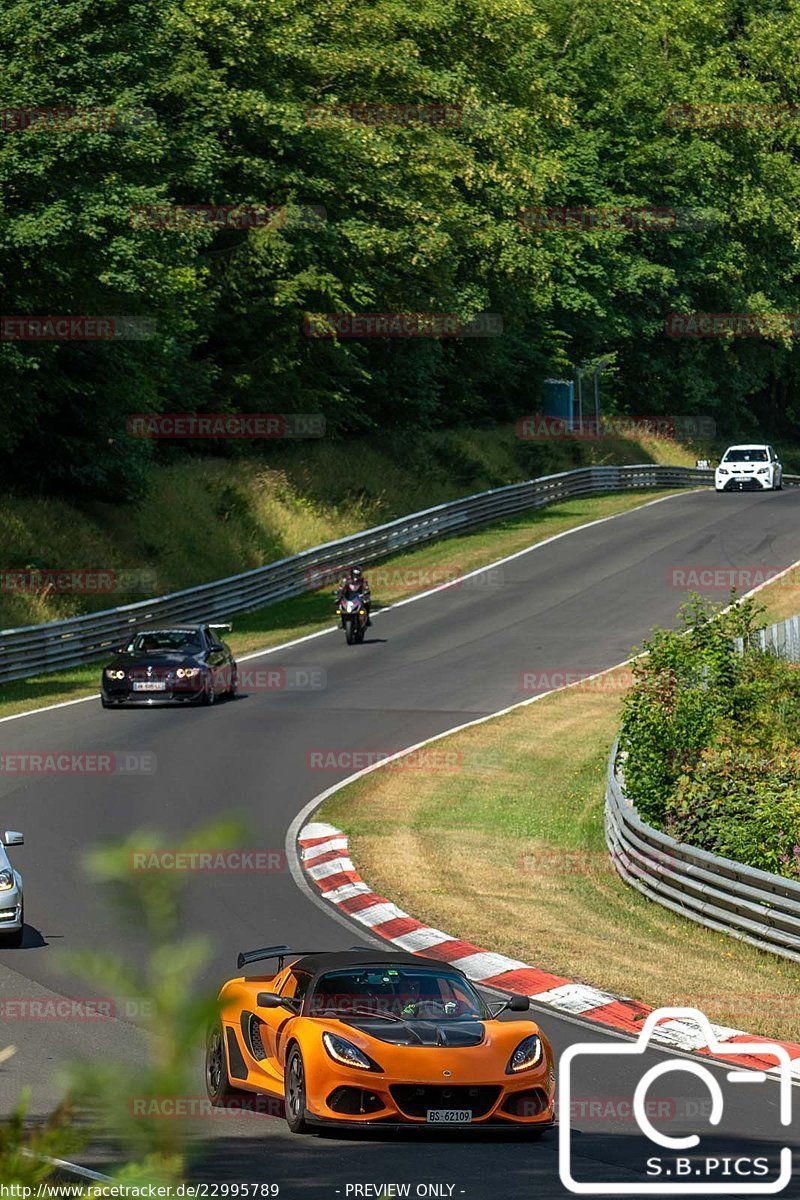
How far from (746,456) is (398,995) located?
53.9m

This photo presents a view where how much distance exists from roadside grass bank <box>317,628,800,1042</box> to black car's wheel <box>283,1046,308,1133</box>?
444 centimetres

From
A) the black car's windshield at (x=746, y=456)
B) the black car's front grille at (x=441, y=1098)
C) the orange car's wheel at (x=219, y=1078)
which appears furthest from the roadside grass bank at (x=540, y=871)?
the black car's windshield at (x=746, y=456)

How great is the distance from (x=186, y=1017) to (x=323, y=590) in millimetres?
45514

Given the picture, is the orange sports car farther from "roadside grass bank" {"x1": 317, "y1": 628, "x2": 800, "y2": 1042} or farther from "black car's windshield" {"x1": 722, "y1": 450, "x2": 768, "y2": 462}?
"black car's windshield" {"x1": 722, "y1": 450, "x2": 768, "y2": 462}

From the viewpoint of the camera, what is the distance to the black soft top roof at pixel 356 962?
10961 mm

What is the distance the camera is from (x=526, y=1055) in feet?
33.6

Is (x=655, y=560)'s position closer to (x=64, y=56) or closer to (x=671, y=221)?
(x=64, y=56)

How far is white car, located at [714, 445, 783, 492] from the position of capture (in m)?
61.7

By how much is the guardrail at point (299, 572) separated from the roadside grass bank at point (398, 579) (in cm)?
35

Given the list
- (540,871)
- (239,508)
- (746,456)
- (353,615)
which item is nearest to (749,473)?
(746,456)

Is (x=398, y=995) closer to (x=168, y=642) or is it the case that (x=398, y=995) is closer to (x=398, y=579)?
(x=168, y=642)

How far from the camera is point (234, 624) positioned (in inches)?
1683

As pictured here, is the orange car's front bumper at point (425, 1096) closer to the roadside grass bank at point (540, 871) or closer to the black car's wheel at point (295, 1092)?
the black car's wheel at point (295, 1092)

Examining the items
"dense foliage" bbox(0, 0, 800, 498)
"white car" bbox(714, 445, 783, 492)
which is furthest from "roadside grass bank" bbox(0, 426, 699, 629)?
"white car" bbox(714, 445, 783, 492)
